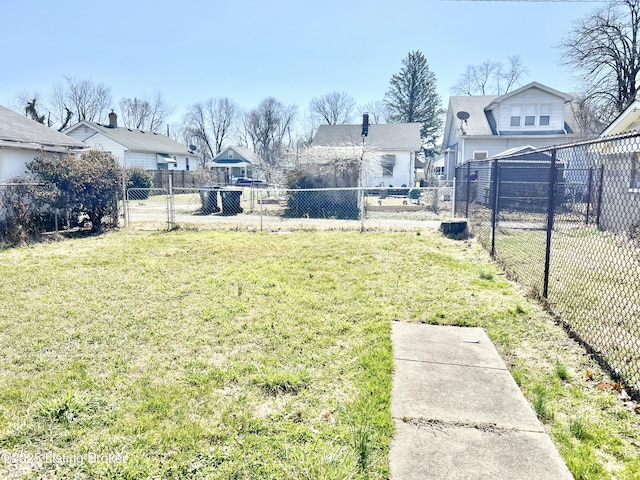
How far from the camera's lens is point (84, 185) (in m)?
11.1

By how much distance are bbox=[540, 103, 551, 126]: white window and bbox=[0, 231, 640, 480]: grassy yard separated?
1932cm

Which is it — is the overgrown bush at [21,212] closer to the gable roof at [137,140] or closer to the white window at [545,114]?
the gable roof at [137,140]

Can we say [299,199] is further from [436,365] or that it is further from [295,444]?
[295,444]

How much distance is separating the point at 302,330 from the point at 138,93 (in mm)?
64330

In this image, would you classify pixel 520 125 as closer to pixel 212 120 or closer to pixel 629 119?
pixel 629 119

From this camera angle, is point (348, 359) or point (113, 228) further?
point (113, 228)

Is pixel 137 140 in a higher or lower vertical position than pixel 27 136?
higher

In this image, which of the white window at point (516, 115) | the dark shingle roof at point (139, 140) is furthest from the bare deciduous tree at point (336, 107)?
the white window at point (516, 115)

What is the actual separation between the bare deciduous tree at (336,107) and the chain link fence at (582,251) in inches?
1781

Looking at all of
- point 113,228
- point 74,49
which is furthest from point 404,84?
point 113,228

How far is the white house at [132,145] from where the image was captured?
3059 centimetres

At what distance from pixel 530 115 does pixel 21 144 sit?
22.9 m

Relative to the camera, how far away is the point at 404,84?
1719 inches

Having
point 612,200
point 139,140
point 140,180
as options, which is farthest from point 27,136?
point 139,140
